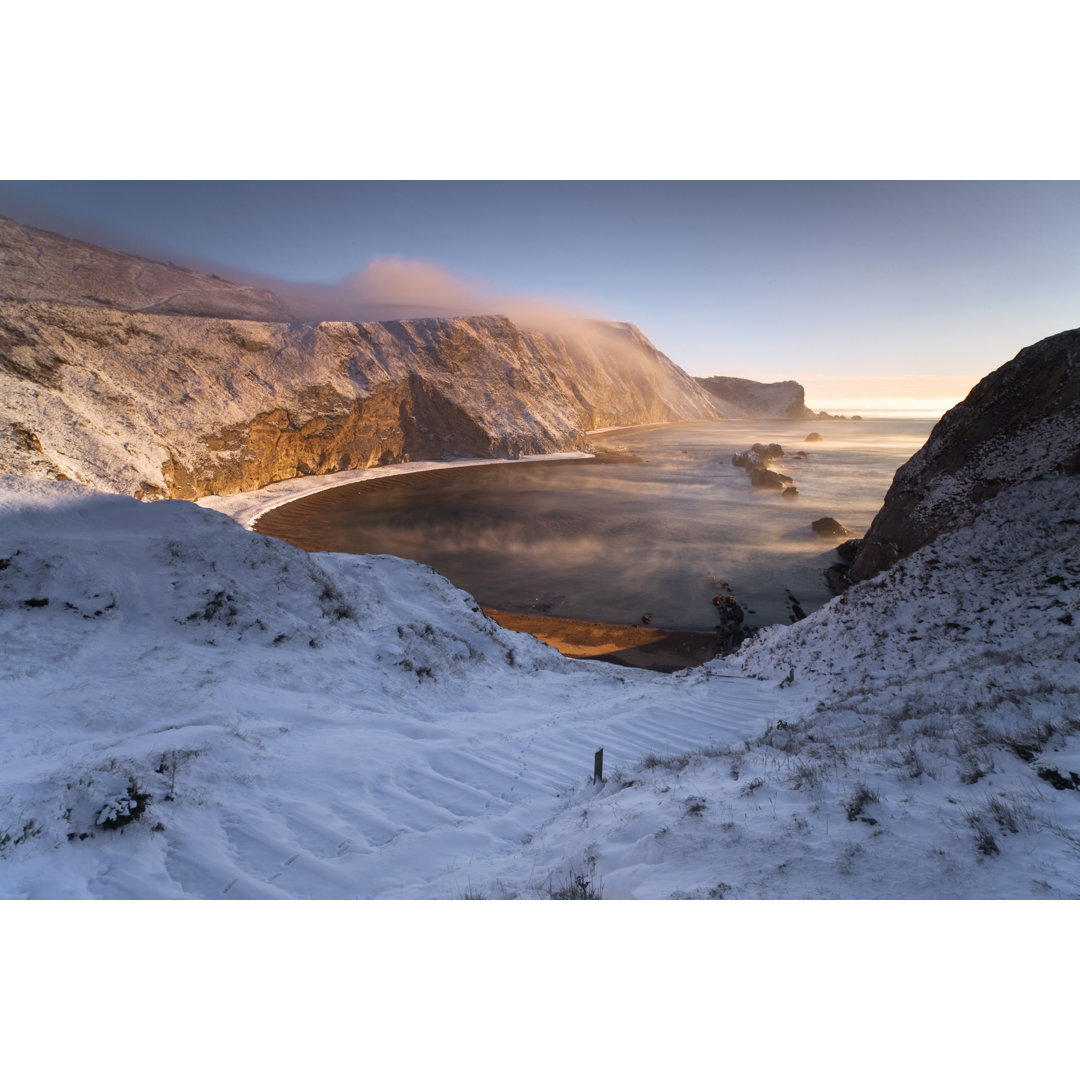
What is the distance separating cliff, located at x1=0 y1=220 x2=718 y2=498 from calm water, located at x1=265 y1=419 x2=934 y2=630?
8.81m

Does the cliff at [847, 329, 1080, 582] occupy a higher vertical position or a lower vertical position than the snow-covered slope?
lower

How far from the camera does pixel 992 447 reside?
13055 millimetres

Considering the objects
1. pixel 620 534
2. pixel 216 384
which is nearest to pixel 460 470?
pixel 216 384

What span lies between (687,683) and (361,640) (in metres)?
6.22

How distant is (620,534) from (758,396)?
151978 millimetres

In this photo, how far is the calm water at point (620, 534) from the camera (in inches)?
766

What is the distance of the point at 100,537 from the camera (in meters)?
7.89

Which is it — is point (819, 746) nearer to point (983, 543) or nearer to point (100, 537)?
point (983, 543)

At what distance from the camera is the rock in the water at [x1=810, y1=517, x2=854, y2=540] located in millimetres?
27000

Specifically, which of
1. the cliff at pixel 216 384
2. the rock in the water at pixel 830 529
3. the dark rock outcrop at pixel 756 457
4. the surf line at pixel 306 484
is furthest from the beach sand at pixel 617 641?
the dark rock outcrop at pixel 756 457

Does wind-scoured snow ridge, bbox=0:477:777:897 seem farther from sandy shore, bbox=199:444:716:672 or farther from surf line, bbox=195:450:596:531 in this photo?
surf line, bbox=195:450:596:531

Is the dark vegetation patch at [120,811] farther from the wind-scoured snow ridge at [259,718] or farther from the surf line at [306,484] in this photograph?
the surf line at [306,484]

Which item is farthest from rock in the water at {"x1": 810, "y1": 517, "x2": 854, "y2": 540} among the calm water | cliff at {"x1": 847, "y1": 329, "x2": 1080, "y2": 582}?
cliff at {"x1": 847, "y1": 329, "x2": 1080, "y2": 582}

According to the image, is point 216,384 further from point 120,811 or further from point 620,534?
point 120,811
